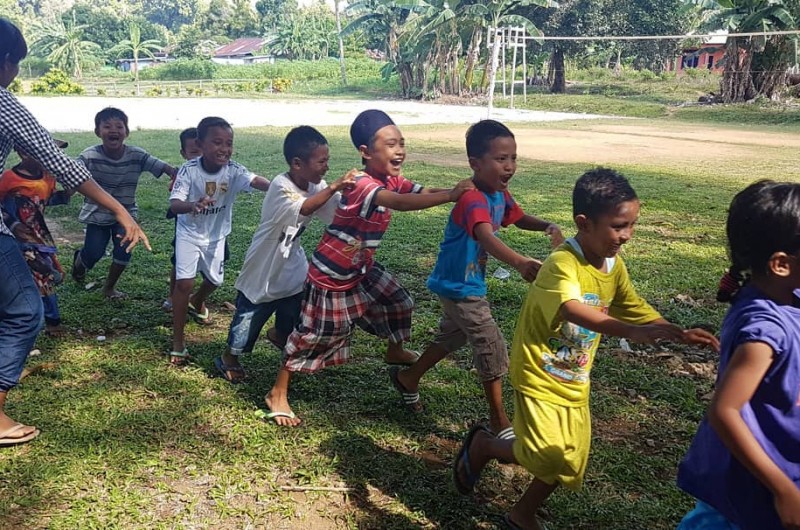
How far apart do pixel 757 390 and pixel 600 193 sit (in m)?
0.87

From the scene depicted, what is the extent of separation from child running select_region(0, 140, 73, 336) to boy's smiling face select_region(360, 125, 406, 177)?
2.28 metres

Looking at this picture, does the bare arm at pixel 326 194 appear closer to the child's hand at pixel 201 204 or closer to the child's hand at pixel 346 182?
the child's hand at pixel 346 182

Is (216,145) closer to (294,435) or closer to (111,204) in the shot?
(111,204)

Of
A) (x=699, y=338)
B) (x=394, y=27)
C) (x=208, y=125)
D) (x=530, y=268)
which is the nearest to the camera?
(x=699, y=338)

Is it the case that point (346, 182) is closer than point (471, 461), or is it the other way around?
point (471, 461)

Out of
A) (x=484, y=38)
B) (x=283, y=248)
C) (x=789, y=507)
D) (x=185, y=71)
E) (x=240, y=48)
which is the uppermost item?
(x=240, y=48)

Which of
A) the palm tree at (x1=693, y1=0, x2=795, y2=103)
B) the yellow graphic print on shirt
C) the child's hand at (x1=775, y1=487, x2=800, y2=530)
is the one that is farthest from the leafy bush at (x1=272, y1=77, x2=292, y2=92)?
the child's hand at (x1=775, y1=487, x2=800, y2=530)

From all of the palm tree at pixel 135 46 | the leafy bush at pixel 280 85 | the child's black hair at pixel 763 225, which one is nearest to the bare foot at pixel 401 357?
the child's black hair at pixel 763 225

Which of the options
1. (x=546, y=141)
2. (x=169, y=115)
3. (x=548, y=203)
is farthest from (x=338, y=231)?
(x=169, y=115)

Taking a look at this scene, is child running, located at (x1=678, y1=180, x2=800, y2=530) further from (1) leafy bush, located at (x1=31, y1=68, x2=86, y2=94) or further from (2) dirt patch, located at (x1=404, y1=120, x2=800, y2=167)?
(1) leafy bush, located at (x1=31, y1=68, x2=86, y2=94)

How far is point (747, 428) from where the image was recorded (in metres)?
1.71

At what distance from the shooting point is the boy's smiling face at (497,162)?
304 cm

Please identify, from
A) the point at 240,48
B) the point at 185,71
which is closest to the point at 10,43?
the point at 185,71

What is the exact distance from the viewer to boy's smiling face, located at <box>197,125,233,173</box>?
425 centimetres
